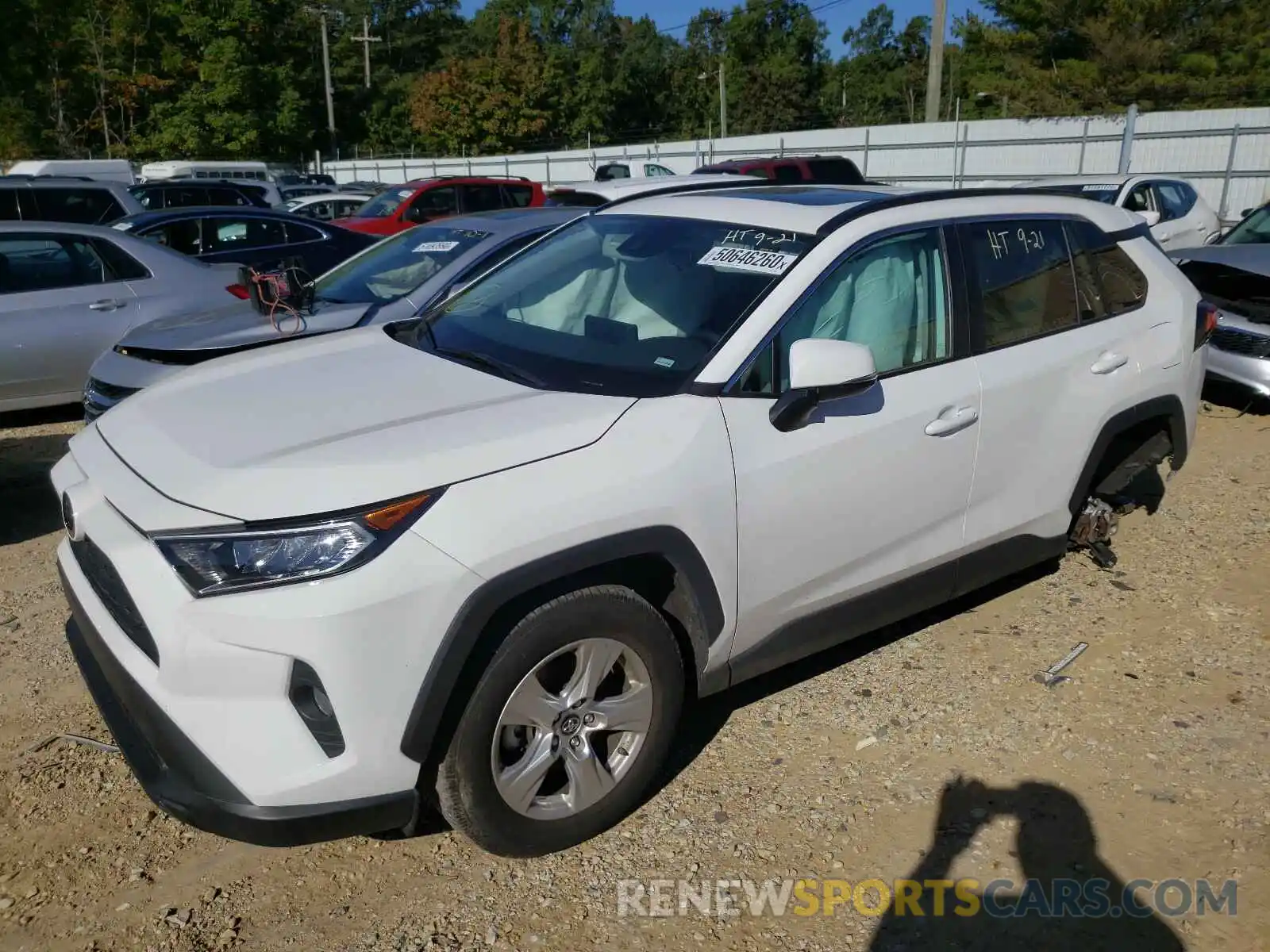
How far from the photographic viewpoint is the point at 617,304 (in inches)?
139

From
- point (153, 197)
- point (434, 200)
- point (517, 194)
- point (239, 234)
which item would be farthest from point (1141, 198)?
point (153, 197)

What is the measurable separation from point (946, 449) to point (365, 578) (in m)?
2.05

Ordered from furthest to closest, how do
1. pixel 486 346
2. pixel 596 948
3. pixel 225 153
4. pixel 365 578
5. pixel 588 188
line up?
pixel 225 153 < pixel 588 188 < pixel 486 346 < pixel 596 948 < pixel 365 578

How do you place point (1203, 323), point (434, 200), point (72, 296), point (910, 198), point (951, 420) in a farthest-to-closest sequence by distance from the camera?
point (434, 200) → point (72, 296) → point (1203, 323) → point (910, 198) → point (951, 420)

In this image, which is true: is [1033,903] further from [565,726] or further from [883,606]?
[565,726]

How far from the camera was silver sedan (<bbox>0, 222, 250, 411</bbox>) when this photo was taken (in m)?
6.98

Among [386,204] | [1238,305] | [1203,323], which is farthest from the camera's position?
[386,204]

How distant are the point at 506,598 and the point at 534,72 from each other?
60561 millimetres

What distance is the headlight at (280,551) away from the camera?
7.68ft

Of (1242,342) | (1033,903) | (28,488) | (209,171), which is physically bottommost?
(1033,903)

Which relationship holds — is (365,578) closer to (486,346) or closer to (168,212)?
(486,346)

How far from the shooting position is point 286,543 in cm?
236

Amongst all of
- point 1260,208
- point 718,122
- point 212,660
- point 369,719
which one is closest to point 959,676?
point 369,719

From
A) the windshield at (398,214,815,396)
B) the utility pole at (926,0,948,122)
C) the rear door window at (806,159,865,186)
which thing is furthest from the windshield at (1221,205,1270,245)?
the utility pole at (926,0,948,122)
